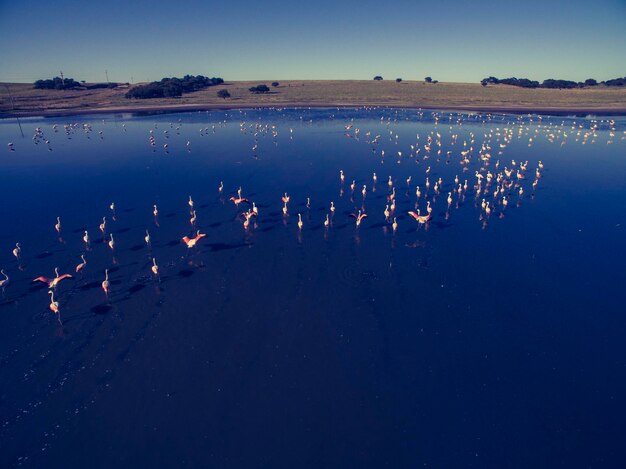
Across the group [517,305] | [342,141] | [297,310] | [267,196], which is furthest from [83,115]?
[517,305]

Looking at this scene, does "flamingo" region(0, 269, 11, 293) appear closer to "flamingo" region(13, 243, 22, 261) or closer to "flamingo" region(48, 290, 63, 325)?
"flamingo" region(13, 243, 22, 261)

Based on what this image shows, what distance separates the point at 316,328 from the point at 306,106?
91380mm

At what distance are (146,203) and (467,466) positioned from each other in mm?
27295

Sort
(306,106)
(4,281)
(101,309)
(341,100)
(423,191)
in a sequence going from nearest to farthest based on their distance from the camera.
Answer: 1. (101,309)
2. (4,281)
3. (423,191)
4. (306,106)
5. (341,100)

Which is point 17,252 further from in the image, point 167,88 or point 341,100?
point 167,88

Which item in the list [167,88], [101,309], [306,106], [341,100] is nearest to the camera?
[101,309]

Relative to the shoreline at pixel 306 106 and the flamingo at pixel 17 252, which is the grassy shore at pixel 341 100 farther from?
the flamingo at pixel 17 252

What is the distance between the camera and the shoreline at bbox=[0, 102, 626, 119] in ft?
274

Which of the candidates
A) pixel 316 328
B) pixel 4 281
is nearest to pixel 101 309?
pixel 4 281

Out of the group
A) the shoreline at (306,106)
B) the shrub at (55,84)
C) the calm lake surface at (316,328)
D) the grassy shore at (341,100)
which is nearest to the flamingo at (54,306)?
the calm lake surface at (316,328)

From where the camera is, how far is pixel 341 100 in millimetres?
109812

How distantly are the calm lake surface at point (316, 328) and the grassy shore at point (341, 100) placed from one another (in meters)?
69.1

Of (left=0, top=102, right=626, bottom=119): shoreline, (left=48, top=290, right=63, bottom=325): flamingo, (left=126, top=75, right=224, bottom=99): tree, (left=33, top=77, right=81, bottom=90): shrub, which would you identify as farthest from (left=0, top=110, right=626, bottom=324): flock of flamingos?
(left=33, top=77, right=81, bottom=90): shrub

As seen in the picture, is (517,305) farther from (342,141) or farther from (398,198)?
(342,141)
